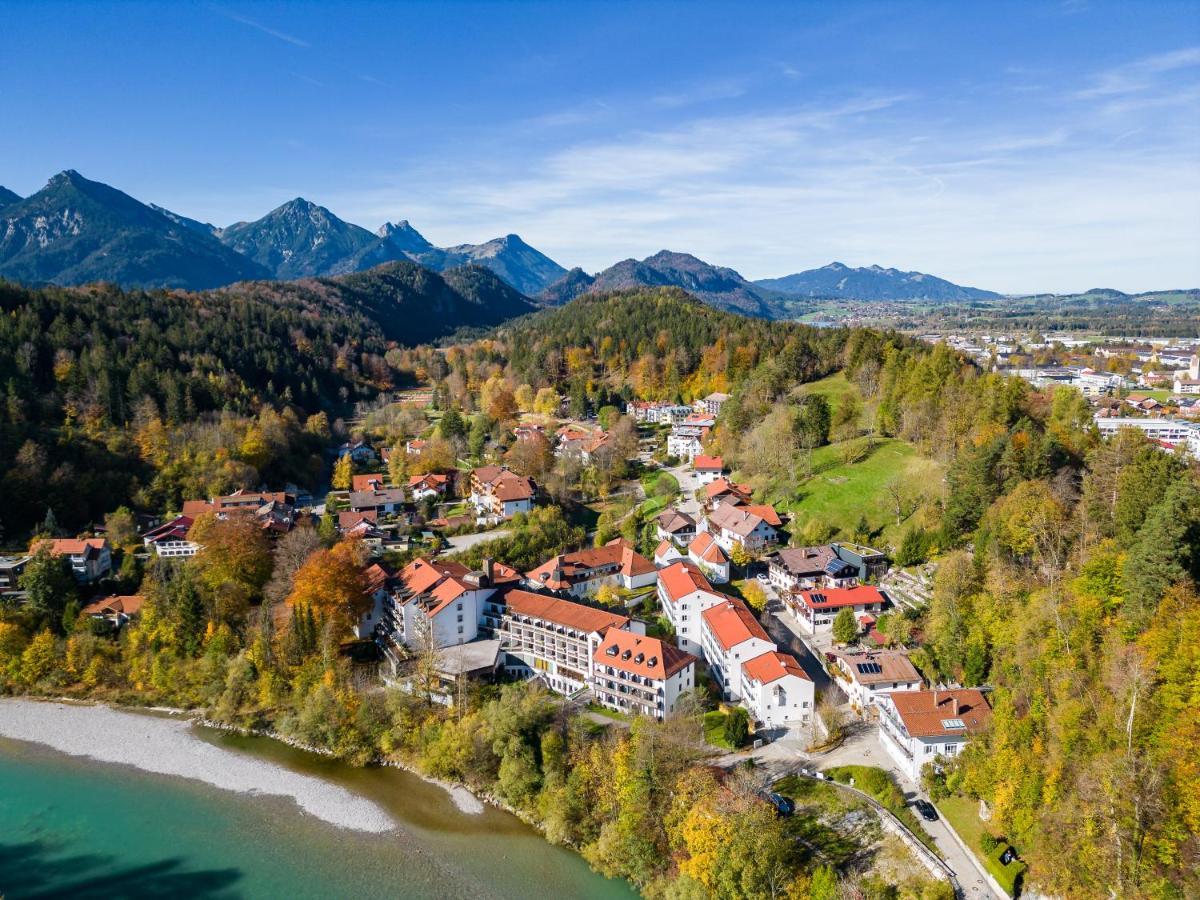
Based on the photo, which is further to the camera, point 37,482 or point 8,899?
point 37,482

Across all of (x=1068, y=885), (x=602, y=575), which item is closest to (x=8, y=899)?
(x=602, y=575)

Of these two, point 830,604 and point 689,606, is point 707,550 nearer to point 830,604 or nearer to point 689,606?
point 689,606

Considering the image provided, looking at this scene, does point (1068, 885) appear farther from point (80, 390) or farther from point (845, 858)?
point (80, 390)

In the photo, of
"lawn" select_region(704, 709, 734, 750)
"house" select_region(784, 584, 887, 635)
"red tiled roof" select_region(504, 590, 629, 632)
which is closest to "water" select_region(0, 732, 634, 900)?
"lawn" select_region(704, 709, 734, 750)

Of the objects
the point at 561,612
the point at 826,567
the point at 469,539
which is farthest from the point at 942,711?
the point at 469,539

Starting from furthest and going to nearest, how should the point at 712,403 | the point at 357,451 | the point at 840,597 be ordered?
1. the point at 712,403
2. the point at 357,451
3. the point at 840,597

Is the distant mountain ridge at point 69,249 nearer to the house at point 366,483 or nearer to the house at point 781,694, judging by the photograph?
the house at point 366,483

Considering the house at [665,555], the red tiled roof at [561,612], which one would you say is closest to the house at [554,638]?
the red tiled roof at [561,612]

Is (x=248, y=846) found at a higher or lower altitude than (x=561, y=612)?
lower
